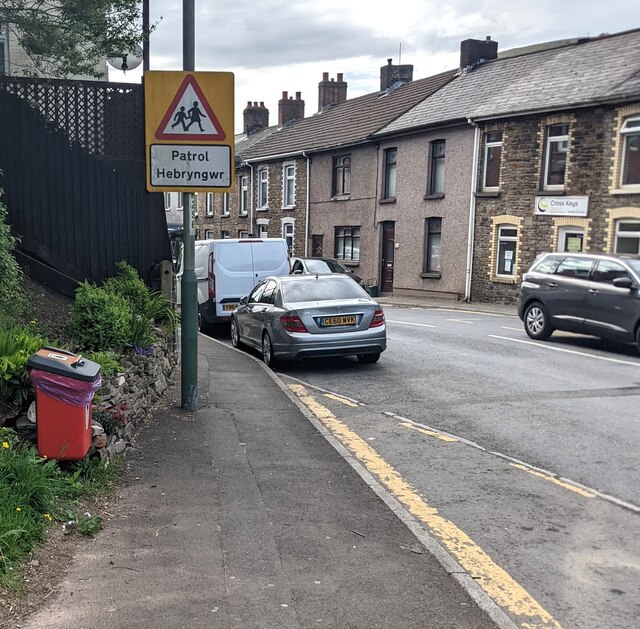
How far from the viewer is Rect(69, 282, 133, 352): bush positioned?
22.7 ft

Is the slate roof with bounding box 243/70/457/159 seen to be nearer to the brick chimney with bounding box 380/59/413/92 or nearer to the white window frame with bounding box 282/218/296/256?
the brick chimney with bounding box 380/59/413/92

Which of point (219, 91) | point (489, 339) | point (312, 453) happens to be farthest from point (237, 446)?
point (489, 339)

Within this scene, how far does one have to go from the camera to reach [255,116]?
49562 mm

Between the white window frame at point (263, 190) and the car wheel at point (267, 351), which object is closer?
the car wheel at point (267, 351)

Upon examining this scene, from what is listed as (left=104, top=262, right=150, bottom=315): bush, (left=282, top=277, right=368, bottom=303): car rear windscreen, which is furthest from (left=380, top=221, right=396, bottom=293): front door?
A: (left=104, top=262, right=150, bottom=315): bush

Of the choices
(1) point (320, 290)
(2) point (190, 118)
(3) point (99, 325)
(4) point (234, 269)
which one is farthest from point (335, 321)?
(4) point (234, 269)

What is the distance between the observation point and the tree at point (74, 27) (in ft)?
31.6

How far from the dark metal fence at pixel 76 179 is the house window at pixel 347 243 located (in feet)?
77.6

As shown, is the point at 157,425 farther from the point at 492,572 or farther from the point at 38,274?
the point at 492,572

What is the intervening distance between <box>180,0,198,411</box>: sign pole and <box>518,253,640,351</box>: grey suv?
8606 mm

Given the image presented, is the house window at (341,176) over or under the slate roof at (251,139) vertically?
under

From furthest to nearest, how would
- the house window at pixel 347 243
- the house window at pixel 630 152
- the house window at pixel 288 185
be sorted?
the house window at pixel 288 185, the house window at pixel 347 243, the house window at pixel 630 152

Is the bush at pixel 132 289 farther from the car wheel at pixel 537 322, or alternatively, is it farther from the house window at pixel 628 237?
the house window at pixel 628 237

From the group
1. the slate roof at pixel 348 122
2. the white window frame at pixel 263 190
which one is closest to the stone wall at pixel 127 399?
the slate roof at pixel 348 122
